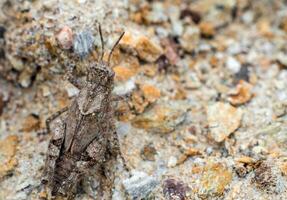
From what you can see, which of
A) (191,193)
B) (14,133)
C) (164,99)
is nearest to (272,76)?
(164,99)

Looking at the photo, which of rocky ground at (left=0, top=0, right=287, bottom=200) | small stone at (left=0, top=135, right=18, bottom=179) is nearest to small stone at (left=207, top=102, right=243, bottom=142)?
rocky ground at (left=0, top=0, right=287, bottom=200)

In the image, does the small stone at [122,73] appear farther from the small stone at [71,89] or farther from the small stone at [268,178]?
the small stone at [268,178]

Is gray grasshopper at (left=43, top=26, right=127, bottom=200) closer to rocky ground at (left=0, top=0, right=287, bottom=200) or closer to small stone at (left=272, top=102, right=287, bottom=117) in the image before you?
rocky ground at (left=0, top=0, right=287, bottom=200)

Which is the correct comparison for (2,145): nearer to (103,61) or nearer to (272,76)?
(103,61)

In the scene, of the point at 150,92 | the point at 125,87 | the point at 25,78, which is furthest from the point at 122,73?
the point at 25,78

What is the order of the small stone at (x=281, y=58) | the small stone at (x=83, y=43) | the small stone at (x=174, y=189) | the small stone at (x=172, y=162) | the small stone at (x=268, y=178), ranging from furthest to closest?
the small stone at (x=281, y=58)
the small stone at (x=83, y=43)
the small stone at (x=172, y=162)
the small stone at (x=174, y=189)
the small stone at (x=268, y=178)

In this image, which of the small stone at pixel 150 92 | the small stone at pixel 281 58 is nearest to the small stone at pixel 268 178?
the small stone at pixel 150 92

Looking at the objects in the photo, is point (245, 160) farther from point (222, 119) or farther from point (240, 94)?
point (240, 94)
